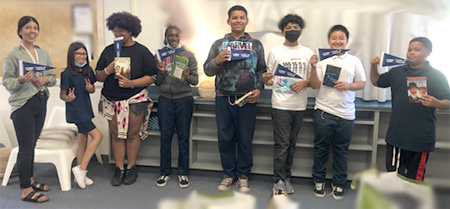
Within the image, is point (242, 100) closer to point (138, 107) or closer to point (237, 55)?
point (237, 55)

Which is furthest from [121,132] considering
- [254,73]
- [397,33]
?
[397,33]

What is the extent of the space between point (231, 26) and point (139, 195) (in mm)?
1510

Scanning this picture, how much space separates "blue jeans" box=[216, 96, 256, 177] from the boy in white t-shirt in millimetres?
460

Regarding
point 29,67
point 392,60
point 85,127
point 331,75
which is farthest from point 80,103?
point 392,60

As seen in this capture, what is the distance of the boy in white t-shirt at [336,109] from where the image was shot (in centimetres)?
197

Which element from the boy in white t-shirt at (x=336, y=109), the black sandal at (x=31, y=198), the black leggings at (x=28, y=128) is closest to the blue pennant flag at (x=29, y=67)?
the black leggings at (x=28, y=128)

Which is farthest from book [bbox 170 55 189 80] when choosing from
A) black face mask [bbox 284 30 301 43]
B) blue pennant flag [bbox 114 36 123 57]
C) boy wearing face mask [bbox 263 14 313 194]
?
black face mask [bbox 284 30 301 43]

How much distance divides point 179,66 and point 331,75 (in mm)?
967

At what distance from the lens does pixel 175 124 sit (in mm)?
2430

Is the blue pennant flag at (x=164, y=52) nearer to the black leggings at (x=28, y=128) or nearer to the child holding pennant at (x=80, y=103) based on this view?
the child holding pennant at (x=80, y=103)

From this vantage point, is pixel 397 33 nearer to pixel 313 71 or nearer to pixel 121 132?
pixel 313 71

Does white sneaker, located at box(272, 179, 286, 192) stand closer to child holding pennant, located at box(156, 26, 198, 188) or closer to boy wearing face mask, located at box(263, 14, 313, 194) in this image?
boy wearing face mask, located at box(263, 14, 313, 194)

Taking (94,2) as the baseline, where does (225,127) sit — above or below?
below

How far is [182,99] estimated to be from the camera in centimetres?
234
